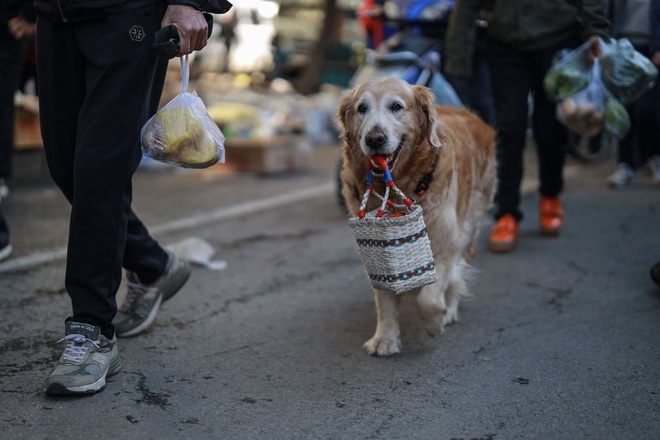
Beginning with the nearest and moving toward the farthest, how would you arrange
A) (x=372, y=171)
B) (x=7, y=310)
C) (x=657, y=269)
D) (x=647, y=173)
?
(x=372, y=171)
(x=7, y=310)
(x=657, y=269)
(x=647, y=173)

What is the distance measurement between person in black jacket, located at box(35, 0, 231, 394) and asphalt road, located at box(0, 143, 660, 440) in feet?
0.64

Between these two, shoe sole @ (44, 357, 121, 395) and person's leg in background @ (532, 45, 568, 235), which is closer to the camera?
shoe sole @ (44, 357, 121, 395)

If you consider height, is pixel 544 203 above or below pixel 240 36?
above

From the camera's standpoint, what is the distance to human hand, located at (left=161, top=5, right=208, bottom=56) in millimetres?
2762

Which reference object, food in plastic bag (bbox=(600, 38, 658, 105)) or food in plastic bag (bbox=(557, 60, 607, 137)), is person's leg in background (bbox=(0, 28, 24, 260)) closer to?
food in plastic bag (bbox=(557, 60, 607, 137))

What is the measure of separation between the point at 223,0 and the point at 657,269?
250 centimetres

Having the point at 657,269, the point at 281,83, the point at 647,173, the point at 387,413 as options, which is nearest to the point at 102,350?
the point at 387,413

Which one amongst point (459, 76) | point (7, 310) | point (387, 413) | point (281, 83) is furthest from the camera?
point (281, 83)

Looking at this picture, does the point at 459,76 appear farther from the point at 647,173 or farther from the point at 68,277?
the point at 647,173

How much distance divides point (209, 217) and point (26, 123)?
241 cm

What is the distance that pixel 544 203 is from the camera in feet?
17.8

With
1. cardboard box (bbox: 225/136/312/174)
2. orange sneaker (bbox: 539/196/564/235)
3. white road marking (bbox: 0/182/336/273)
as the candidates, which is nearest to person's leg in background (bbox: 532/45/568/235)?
orange sneaker (bbox: 539/196/564/235)

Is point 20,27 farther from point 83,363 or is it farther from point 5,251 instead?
point 83,363

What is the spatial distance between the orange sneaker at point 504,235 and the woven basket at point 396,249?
2.12 meters
